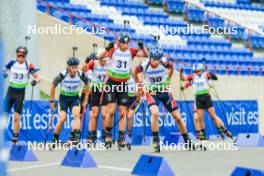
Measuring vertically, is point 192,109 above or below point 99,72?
below

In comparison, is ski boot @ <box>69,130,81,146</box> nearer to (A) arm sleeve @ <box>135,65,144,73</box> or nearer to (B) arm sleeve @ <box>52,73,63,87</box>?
(B) arm sleeve @ <box>52,73,63,87</box>

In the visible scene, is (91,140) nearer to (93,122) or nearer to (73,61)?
(93,122)

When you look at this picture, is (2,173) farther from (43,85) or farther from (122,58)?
(43,85)

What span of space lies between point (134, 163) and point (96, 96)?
14.4 feet

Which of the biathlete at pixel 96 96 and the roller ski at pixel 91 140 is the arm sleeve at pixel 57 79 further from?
the roller ski at pixel 91 140

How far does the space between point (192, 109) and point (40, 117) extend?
17.9 feet

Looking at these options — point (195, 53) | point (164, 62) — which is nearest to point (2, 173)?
point (164, 62)

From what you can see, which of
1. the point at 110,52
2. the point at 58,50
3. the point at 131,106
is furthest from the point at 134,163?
the point at 58,50

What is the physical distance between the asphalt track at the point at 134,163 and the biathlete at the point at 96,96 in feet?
4.26

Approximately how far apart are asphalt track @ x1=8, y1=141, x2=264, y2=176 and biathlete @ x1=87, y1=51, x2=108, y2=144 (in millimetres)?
1298

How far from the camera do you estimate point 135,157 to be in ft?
35.1

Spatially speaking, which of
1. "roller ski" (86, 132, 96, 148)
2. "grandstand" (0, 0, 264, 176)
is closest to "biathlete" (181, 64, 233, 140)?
"grandstand" (0, 0, 264, 176)

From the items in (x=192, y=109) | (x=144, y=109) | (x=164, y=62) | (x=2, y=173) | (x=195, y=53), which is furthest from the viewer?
(x=195, y=53)

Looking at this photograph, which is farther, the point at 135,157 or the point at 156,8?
the point at 156,8
